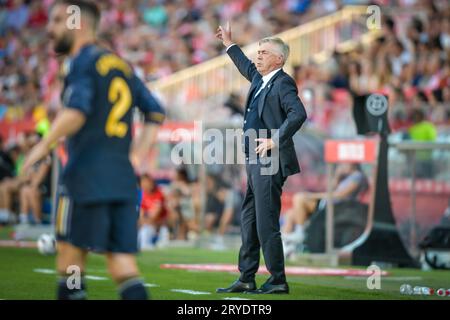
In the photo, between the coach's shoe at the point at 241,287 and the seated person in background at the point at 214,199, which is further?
the seated person in background at the point at 214,199

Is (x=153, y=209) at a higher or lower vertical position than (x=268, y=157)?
lower

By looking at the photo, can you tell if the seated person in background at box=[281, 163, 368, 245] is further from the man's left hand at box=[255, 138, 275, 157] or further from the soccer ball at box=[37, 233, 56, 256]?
the man's left hand at box=[255, 138, 275, 157]

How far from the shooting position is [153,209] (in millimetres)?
17891

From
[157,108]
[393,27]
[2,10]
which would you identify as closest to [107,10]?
[2,10]

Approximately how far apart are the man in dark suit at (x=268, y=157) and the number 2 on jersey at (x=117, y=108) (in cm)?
240

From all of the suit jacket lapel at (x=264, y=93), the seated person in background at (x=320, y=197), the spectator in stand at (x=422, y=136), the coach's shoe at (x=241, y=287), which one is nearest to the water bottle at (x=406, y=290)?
the coach's shoe at (x=241, y=287)

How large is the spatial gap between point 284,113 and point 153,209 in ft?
28.9

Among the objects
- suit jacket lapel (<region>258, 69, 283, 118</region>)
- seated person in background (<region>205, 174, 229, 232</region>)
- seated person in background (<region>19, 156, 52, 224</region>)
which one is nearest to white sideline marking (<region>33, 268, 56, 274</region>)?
suit jacket lapel (<region>258, 69, 283, 118</region>)

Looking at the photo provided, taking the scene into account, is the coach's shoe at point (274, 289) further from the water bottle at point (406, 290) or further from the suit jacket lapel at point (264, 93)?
the suit jacket lapel at point (264, 93)

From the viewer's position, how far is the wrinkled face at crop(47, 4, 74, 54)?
6781 mm

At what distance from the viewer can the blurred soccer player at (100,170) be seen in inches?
258

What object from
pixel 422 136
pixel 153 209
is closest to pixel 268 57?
pixel 422 136

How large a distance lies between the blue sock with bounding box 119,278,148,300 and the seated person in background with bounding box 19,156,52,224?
13093mm

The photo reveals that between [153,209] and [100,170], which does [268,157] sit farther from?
[153,209]
